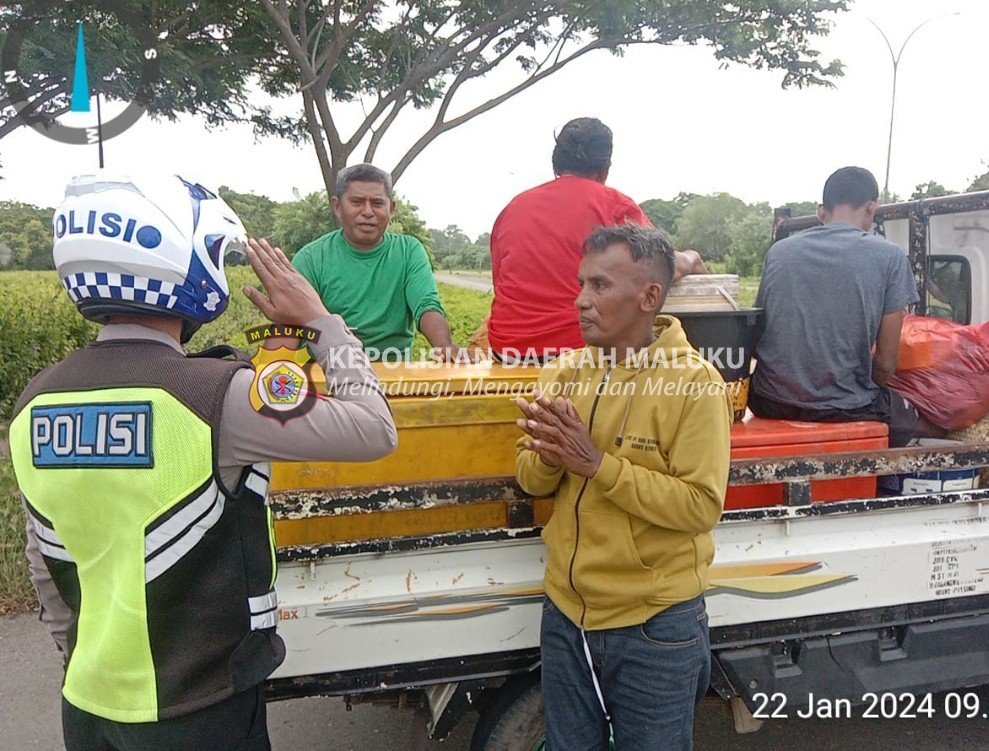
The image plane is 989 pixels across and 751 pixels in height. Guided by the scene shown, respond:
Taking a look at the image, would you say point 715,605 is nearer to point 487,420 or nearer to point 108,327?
point 487,420

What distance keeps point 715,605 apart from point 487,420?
0.86 meters

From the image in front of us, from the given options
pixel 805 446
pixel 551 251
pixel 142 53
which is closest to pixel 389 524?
pixel 551 251

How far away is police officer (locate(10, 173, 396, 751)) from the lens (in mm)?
1366

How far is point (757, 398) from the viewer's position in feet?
9.73

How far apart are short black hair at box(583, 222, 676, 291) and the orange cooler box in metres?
0.79

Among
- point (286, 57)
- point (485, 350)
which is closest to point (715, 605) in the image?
point (485, 350)

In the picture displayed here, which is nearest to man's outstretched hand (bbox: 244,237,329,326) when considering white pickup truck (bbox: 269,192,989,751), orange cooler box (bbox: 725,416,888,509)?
white pickup truck (bbox: 269,192,989,751)

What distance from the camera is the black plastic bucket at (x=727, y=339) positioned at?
255 cm

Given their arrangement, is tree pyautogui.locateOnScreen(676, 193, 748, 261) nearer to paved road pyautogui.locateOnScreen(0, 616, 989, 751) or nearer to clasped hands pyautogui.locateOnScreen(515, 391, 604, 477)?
paved road pyautogui.locateOnScreen(0, 616, 989, 751)

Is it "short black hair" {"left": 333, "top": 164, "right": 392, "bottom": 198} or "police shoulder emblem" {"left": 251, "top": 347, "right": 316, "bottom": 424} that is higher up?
"short black hair" {"left": 333, "top": 164, "right": 392, "bottom": 198}

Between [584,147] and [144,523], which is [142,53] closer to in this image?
[584,147]

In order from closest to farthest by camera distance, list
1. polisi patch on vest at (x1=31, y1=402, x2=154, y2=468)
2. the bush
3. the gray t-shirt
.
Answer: polisi patch on vest at (x1=31, y1=402, x2=154, y2=468), the gray t-shirt, the bush

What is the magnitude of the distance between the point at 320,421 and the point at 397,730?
2225 mm
